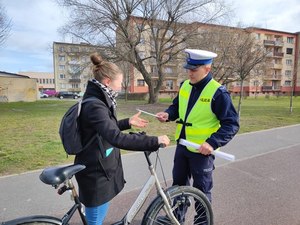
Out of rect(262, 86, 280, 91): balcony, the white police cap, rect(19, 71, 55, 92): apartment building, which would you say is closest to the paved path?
the white police cap

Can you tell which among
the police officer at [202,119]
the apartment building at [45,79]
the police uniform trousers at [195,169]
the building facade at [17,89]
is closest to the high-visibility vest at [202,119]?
the police officer at [202,119]

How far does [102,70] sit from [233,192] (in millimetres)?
2912

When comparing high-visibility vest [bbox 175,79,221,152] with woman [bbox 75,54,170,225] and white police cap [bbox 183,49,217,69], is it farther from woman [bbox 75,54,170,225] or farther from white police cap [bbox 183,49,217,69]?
woman [bbox 75,54,170,225]

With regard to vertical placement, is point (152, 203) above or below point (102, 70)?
below

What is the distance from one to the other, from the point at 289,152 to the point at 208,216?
453 centimetres

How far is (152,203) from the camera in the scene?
7.64 ft

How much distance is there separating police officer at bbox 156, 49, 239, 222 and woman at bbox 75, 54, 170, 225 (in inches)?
25.8

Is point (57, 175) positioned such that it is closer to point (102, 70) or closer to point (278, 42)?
point (102, 70)

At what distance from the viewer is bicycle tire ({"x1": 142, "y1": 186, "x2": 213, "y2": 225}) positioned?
2.33m

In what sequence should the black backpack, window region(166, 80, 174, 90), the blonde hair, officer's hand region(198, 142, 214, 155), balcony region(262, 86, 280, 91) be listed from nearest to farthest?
the black backpack → the blonde hair → officer's hand region(198, 142, 214, 155) → window region(166, 80, 174, 90) → balcony region(262, 86, 280, 91)

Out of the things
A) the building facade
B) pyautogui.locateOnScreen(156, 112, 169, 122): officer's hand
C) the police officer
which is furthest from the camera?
the building facade

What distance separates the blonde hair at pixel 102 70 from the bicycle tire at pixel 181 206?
1.16 m

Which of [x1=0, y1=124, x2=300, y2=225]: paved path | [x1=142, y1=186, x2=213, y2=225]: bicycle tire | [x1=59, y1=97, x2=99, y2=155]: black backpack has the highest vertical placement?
[x1=59, y1=97, x2=99, y2=155]: black backpack

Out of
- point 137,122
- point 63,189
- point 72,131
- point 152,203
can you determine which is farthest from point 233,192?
point 72,131
